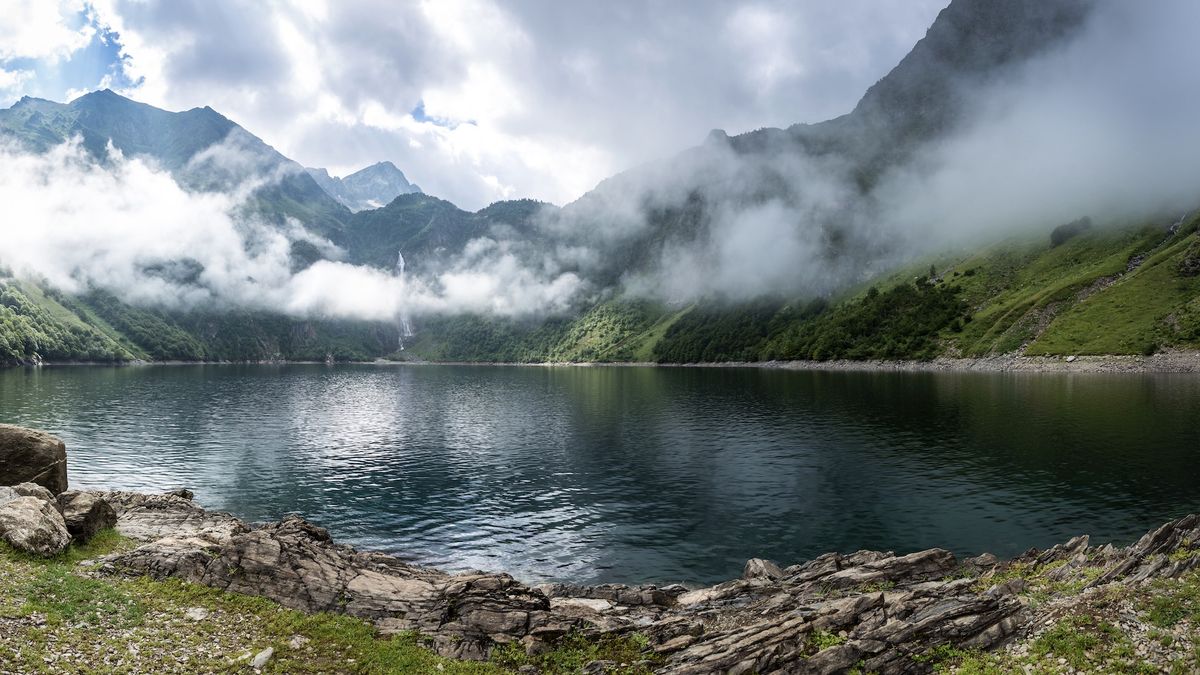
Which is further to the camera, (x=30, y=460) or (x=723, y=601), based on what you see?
(x=30, y=460)

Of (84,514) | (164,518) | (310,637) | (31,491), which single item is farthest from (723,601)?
(164,518)

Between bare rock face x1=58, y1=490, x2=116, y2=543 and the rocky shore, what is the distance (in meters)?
0.10

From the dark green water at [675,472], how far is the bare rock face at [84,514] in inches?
706

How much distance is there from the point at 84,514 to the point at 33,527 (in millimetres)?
4284

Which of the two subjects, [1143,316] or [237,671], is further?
[1143,316]

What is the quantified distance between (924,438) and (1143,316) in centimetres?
16348

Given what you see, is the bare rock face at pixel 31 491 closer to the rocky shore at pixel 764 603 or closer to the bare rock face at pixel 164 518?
the rocky shore at pixel 764 603

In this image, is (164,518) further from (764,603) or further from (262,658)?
(764,603)

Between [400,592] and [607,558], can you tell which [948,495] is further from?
[400,592]

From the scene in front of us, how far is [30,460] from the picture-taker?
34281 mm

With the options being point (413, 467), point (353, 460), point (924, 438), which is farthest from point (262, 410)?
point (924, 438)

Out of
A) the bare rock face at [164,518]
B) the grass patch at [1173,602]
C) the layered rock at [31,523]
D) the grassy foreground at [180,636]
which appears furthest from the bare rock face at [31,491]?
the grass patch at [1173,602]

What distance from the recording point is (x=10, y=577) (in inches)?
845

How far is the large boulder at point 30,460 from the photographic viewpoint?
A: 3350 centimetres
